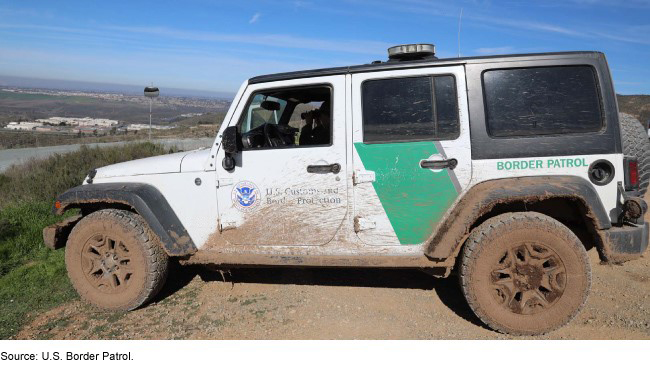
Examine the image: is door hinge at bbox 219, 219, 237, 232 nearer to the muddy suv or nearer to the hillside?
the muddy suv

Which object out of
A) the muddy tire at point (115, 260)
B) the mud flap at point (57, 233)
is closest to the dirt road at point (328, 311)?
the muddy tire at point (115, 260)

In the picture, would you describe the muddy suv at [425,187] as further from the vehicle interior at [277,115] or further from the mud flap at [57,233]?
the mud flap at [57,233]

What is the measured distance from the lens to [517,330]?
10.4 ft

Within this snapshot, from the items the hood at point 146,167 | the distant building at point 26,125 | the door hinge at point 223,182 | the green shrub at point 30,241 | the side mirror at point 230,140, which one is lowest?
the green shrub at point 30,241

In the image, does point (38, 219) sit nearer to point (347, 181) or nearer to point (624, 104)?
point (347, 181)

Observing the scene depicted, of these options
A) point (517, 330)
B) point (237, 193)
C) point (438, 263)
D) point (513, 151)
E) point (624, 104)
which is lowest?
point (517, 330)

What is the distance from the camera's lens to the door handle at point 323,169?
334 cm

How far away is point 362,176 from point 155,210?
5.72ft

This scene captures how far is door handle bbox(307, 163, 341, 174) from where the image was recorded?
3.34m

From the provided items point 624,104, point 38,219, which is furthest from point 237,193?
point 624,104

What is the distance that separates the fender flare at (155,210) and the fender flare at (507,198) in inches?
80.5

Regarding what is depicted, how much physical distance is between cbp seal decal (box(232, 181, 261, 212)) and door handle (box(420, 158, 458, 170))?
1.33 m

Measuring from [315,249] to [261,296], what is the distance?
3.19 ft

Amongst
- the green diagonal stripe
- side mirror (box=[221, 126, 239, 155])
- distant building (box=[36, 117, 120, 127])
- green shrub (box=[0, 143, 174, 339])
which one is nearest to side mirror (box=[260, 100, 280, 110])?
side mirror (box=[221, 126, 239, 155])
